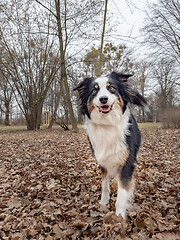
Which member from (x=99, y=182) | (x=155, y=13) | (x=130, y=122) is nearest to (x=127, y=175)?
(x=130, y=122)

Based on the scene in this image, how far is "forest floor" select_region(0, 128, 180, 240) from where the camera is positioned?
2377 millimetres

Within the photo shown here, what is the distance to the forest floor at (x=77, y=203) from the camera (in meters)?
2.38

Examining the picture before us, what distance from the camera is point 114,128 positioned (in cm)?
276

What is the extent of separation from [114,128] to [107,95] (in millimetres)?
496

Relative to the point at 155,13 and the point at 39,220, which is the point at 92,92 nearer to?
the point at 39,220

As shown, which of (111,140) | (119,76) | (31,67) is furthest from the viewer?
(31,67)

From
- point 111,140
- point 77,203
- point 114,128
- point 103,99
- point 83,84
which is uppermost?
point 83,84

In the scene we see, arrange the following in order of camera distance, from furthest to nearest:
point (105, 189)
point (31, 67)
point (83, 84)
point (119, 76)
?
point (31, 67)
point (105, 189)
point (83, 84)
point (119, 76)

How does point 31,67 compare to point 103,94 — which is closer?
point 103,94

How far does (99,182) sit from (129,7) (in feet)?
32.3

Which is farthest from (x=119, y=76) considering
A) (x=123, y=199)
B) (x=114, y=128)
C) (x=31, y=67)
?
(x=31, y=67)

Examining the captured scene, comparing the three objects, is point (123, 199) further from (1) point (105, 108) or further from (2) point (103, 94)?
(2) point (103, 94)

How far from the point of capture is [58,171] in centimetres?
462

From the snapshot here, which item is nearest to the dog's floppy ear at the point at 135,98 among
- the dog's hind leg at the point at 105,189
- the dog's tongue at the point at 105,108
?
the dog's tongue at the point at 105,108
